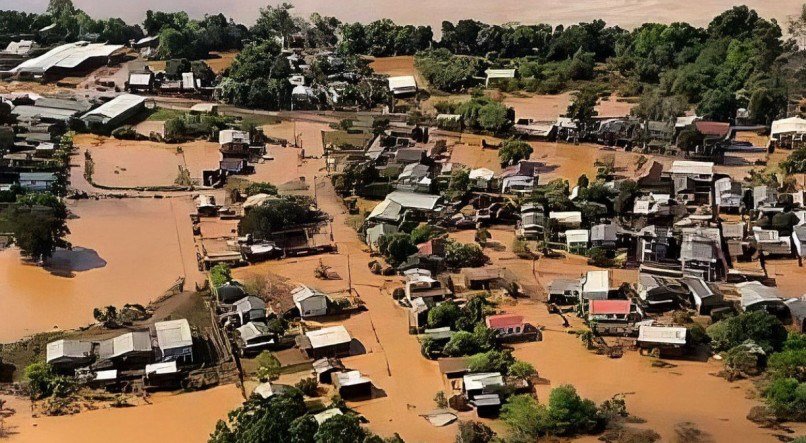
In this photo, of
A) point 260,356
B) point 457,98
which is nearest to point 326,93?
point 457,98

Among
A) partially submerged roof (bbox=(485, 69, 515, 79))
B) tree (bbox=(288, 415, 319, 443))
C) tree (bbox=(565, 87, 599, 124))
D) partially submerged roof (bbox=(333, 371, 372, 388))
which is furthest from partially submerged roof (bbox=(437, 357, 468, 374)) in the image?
partially submerged roof (bbox=(485, 69, 515, 79))

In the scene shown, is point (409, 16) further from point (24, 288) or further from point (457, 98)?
point (24, 288)

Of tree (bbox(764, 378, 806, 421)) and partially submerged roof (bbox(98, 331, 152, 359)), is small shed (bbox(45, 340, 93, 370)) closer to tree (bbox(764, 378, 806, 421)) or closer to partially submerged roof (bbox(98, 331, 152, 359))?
partially submerged roof (bbox(98, 331, 152, 359))

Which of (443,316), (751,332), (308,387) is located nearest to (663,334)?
(751,332)

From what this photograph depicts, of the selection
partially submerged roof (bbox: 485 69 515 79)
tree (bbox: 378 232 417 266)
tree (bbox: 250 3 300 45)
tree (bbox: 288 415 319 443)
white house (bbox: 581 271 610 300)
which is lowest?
tree (bbox: 288 415 319 443)

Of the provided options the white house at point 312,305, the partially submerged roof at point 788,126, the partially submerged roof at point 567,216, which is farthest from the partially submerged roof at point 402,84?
the white house at point 312,305

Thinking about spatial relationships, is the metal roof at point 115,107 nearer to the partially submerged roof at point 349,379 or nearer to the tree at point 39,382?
the tree at point 39,382

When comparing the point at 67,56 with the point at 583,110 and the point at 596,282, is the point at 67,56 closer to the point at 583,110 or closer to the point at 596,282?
the point at 583,110
